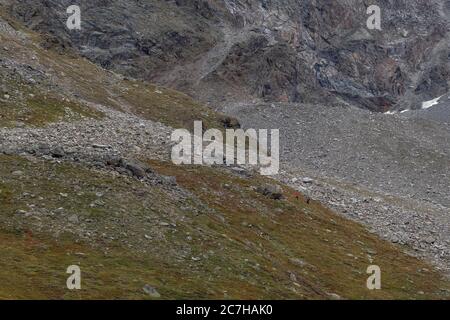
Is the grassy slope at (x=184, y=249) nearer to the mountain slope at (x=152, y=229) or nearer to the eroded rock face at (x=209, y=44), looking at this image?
the mountain slope at (x=152, y=229)

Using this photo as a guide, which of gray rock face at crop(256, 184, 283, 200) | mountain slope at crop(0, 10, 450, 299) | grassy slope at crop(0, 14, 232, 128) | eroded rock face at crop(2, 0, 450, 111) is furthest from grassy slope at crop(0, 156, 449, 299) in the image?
eroded rock face at crop(2, 0, 450, 111)

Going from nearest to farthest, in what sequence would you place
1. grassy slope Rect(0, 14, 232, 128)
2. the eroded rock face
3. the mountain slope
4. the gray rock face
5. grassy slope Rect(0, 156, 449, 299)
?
grassy slope Rect(0, 156, 449, 299) → the mountain slope → the gray rock face → grassy slope Rect(0, 14, 232, 128) → the eroded rock face

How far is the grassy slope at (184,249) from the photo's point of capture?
1174 inches

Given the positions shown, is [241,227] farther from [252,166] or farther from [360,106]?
[360,106]

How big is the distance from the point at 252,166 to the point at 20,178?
2639 cm

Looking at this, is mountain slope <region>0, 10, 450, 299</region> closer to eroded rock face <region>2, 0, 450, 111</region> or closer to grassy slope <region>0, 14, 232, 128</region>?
grassy slope <region>0, 14, 232, 128</region>

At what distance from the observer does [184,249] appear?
112 feet

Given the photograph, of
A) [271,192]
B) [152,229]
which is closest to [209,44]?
[271,192]

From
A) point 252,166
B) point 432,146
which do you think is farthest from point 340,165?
point 252,166

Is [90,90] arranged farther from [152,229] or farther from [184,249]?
[184,249]

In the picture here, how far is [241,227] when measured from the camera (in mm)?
41438

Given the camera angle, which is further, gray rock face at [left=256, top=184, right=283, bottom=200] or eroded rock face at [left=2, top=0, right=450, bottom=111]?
eroded rock face at [left=2, top=0, right=450, bottom=111]

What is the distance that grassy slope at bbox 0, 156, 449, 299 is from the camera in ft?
97.9

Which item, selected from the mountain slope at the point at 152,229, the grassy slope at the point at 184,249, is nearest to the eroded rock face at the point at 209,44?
the mountain slope at the point at 152,229
